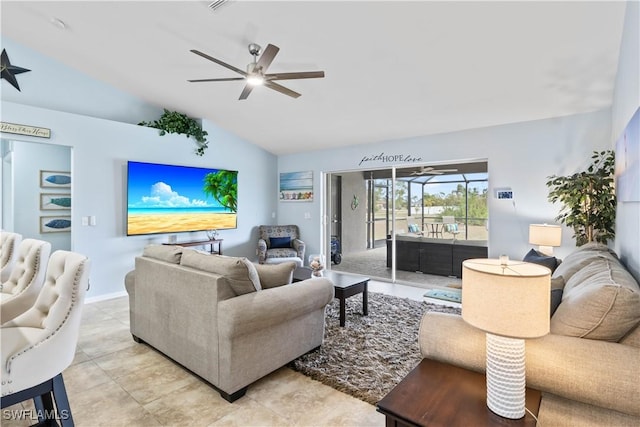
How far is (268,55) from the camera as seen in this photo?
272 centimetres

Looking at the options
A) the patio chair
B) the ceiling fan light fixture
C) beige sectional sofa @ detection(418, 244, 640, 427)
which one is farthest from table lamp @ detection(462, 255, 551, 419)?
the patio chair

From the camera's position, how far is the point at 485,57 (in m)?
3.13

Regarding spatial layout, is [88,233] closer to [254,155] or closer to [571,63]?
[254,155]

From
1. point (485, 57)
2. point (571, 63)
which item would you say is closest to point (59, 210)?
point (485, 57)

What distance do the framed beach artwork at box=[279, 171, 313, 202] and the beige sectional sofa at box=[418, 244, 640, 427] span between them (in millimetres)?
5351

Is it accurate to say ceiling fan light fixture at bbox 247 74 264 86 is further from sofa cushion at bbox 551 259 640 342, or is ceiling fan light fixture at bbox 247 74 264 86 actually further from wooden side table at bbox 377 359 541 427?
sofa cushion at bbox 551 259 640 342

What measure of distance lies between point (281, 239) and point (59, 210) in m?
3.61

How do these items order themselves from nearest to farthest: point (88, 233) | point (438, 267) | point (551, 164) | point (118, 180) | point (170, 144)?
point (551, 164), point (88, 233), point (118, 180), point (170, 144), point (438, 267)

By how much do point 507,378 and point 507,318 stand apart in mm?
243

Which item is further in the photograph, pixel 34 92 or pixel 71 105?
pixel 71 105

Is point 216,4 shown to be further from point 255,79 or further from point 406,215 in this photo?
point 406,215

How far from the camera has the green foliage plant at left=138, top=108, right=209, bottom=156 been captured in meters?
5.24

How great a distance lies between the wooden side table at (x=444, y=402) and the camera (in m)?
1.12

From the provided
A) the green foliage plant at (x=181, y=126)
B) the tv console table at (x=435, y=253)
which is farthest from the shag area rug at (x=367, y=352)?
the green foliage plant at (x=181, y=126)
